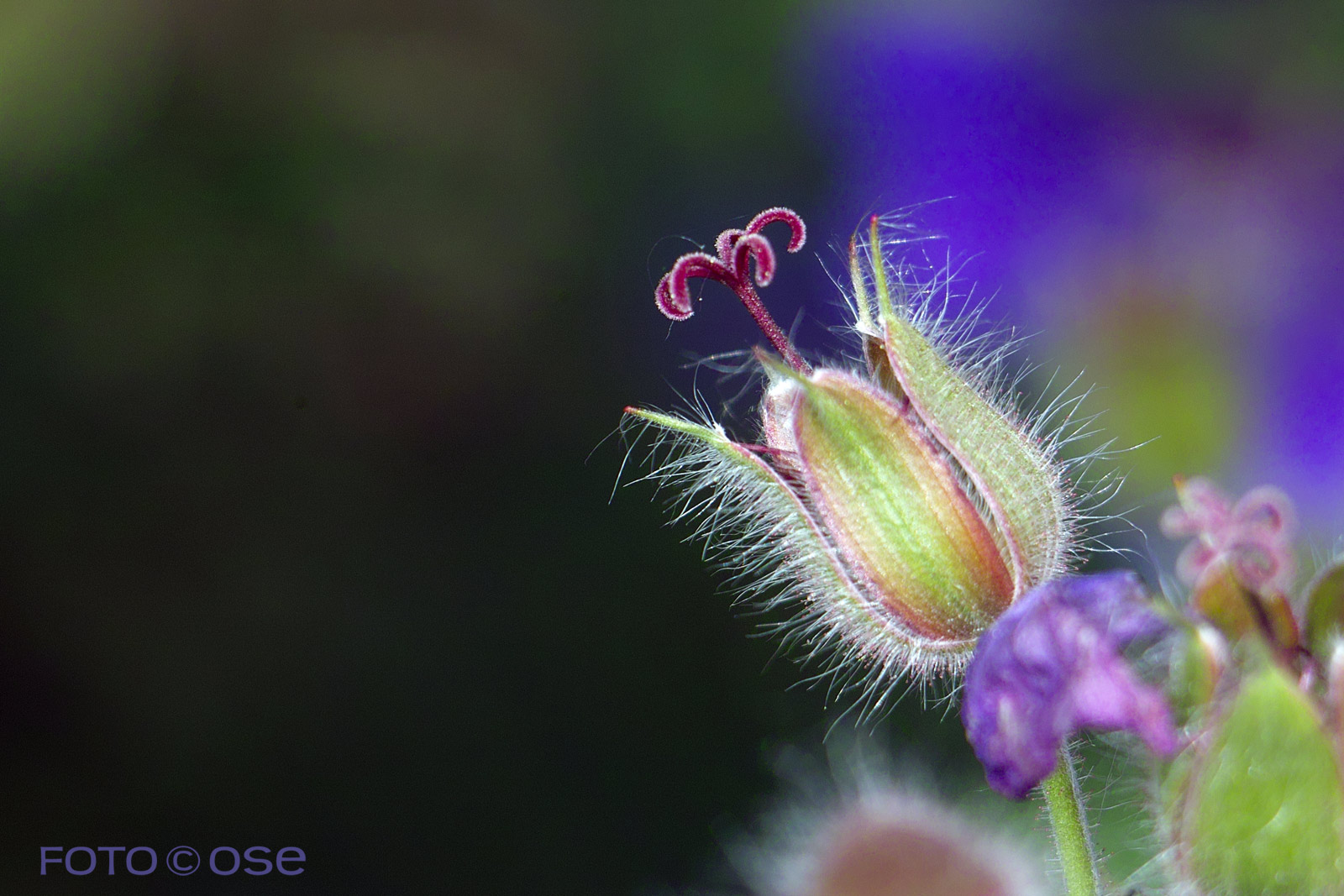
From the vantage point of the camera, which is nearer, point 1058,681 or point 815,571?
point 1058,681

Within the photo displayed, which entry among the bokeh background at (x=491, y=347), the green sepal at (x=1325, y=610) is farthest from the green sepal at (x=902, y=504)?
the bokeh background at (x=491, y=347)

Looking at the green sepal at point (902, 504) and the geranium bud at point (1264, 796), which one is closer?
the geranium bud at point (1264, 796)

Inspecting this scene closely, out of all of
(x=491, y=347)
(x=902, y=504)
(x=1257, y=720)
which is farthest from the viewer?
(x=491, y=347)

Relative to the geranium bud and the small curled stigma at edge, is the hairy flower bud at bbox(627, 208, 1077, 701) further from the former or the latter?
the geranium bud

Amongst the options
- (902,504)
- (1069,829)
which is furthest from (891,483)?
(1069,829)

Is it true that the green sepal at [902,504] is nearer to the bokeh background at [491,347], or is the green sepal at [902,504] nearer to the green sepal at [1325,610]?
the green sepal at [1325,610]

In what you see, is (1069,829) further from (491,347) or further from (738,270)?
(491,347)
